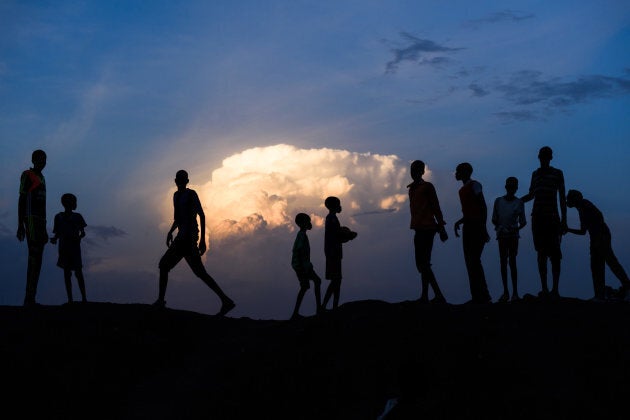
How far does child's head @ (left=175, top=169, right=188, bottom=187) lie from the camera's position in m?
11.6

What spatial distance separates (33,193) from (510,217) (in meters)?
8.11

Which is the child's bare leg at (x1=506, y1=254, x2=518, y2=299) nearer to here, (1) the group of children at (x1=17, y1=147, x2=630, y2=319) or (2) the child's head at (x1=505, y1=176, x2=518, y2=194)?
(1) the group of children at (x1=17, y1=147, x2=630, y2=319)

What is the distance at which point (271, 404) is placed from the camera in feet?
29.1

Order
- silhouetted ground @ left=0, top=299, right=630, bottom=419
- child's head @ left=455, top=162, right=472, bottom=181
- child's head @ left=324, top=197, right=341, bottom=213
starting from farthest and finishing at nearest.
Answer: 1. child's head @ left=324, top=197, right=341, bottom=213
2. child's head @ left=455, top=162, right=472, bottom=181
3. silhouetted ground @ left=0, top=299, right=630, bottom=419

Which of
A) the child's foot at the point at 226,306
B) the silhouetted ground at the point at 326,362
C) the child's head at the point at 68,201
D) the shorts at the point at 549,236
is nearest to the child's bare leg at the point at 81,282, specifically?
the silhouetted ground at the point at 326,362

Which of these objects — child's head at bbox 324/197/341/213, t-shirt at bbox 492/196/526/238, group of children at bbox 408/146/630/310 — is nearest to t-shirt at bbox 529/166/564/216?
group of children at bbox 408/146/630/310

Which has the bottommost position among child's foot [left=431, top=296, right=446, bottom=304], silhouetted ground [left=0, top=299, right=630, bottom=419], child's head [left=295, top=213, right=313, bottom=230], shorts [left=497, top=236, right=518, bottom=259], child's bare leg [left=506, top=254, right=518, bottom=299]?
silhouetted ground [left=0, top=299, right=630, bottom=419]

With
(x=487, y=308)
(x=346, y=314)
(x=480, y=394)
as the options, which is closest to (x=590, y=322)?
(x=487, y=308)

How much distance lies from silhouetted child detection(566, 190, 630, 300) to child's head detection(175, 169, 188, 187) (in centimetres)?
681

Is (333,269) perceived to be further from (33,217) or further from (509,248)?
(33,217)

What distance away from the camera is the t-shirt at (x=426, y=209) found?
10867mm

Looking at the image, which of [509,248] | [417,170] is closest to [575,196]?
[509,248]

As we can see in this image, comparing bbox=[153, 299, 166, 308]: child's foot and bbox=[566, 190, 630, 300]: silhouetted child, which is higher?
bbox=[566, 190, 630, 300]: silhouetted child

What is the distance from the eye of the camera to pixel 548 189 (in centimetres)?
1151
